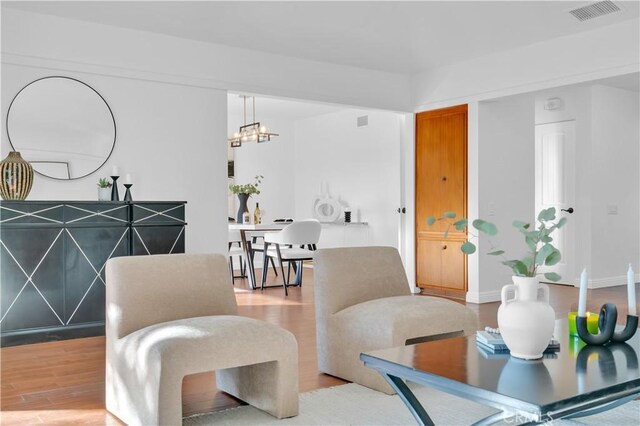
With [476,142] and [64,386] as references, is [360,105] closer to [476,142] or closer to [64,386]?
[476,142]

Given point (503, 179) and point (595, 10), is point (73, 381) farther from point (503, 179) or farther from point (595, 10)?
point (503, 179)

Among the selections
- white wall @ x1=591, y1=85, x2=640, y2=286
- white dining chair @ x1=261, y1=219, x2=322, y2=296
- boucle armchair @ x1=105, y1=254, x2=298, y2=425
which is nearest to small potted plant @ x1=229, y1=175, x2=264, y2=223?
white dining chair @ x1=261, y1=219, x2=322, y2=296

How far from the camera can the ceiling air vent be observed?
468cm

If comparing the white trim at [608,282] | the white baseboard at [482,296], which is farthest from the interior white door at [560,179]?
the white baseboard at [482,296]

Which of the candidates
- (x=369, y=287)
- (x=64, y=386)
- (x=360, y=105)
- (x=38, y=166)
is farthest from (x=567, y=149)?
(x=64, y=386)

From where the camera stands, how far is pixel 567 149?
7738 mm

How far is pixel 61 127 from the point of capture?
4.98 meters

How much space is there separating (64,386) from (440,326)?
6.49ft

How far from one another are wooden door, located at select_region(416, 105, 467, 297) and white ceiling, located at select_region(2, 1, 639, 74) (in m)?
0.85

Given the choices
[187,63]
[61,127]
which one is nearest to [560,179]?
[187,63]

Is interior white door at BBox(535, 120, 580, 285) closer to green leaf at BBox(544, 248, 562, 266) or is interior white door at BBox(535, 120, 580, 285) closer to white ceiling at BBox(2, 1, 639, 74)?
white ceiling at BBox(2, 1, 639, 74)

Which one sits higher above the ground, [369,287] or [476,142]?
[476,142]

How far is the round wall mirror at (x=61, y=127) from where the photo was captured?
479 centimetres

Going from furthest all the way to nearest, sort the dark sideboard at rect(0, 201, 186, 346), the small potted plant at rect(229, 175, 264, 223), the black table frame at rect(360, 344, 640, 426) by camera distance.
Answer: the small potted plant at rect(229, 175, 264, 223) < the dark sideboard at rect(0, 201, 186, 346) < the black table frame at rect(360, 344, 640, 426)
